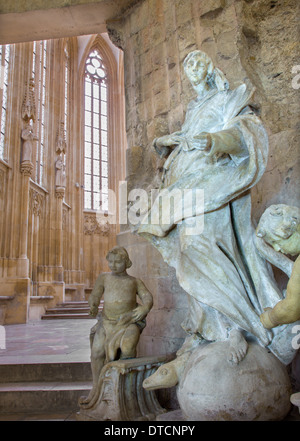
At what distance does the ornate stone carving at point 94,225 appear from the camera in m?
17.1

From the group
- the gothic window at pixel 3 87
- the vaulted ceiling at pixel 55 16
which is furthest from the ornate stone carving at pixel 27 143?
the vaulted ceiling at pixel 55 16

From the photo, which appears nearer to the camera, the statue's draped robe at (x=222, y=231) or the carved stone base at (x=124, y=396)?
the statue's draped robe at (x=222, y=231)

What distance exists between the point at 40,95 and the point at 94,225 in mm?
6167

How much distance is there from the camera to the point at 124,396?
256cm

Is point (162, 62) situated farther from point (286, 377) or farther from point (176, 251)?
point (286, 377)

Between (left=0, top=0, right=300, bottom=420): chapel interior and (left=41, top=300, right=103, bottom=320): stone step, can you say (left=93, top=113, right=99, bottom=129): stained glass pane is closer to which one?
(left=0, top=0, right=300, bottom=420): chapel interior

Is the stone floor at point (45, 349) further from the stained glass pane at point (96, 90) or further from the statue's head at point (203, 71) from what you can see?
the stained glass pane at point (96, 90)

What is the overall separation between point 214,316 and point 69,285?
42.6 feet

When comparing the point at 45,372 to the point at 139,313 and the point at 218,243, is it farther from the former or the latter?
the point at 218,243

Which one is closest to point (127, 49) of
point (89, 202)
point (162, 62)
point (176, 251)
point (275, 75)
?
point (162, 62)

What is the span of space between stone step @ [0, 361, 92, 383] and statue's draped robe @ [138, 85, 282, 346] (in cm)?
164

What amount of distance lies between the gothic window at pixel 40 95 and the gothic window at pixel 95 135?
4216 millimetres

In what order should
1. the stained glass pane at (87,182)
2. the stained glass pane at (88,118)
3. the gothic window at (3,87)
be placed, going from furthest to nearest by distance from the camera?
the stained glass pane at (88,118), the stained glass pane at (87,182), the gothic window at (3,87)

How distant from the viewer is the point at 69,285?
1453 cm
